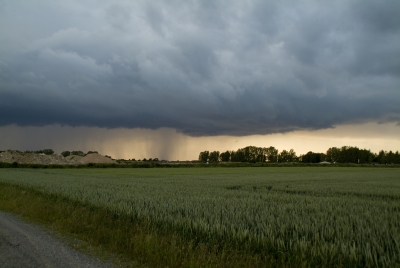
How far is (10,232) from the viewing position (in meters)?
9.73

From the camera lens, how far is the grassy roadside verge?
21.3 ft

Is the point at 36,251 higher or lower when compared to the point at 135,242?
lower

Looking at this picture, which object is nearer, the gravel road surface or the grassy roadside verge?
the grassy roadside verge

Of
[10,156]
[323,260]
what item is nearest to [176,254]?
[323,260]

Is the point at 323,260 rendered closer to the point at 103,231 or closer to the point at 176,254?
the point at 176,254

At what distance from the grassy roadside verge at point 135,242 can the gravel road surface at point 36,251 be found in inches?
24.0

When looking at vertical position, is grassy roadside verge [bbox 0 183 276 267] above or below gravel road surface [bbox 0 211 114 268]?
above

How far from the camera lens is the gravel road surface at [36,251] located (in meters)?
6.80

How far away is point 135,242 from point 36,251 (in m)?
2.64

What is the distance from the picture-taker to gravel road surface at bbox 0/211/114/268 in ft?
22.3

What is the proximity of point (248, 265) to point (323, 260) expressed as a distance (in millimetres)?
1549

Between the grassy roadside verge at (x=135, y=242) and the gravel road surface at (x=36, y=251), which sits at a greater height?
the grassy roadside verge at (x=135, y=242)

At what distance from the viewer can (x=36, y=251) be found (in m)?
7.68

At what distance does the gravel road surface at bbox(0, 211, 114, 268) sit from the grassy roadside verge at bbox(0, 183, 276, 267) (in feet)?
A: 2.00
